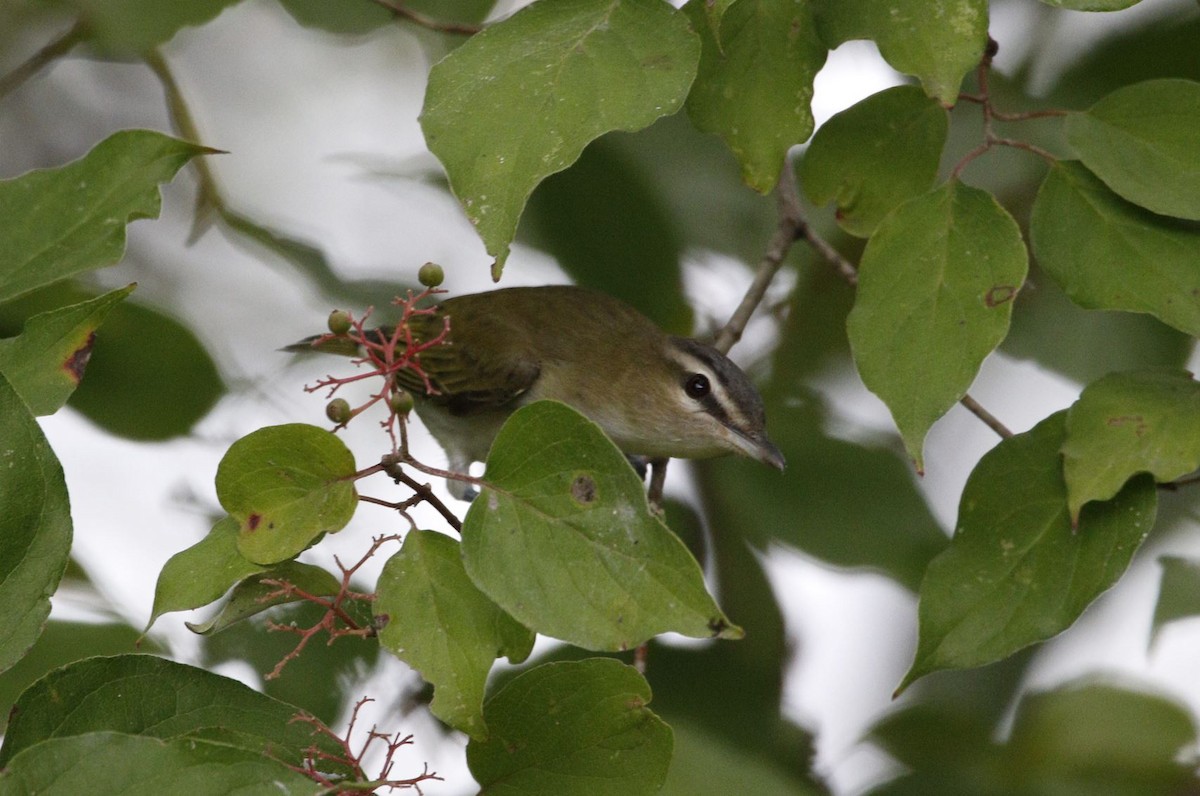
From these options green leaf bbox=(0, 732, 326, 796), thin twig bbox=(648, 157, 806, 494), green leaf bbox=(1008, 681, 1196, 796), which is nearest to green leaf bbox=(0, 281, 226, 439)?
thin twig bbox=(648, 157, 806, 494)

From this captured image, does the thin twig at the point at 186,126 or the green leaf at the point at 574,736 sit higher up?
the green leaf at the point at 574,736

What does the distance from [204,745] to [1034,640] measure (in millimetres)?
1302

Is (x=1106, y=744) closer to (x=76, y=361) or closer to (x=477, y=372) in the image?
(x=477, y=372)

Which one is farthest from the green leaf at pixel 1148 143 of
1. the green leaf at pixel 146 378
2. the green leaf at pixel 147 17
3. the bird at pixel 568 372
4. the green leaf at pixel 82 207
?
the green leaf at pixel 147 17

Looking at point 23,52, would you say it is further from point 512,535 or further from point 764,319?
point 512,535

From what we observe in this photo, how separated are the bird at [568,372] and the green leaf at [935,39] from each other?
53.6 inches

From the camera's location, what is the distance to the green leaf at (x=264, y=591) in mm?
1923

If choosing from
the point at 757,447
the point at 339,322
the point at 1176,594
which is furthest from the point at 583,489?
the point at 1176,594

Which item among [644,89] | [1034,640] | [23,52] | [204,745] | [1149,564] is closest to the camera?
[204,745]

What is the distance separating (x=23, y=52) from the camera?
504cm

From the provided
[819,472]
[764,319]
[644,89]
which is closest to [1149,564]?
[819,472]

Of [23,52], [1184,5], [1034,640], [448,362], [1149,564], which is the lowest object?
[23,52]

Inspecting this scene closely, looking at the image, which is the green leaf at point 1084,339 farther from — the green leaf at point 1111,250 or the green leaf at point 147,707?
the green leaf at point 147,707

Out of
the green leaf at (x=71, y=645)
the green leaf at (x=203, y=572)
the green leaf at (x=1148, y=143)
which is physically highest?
the green leaf at (x=1148, y=143)
